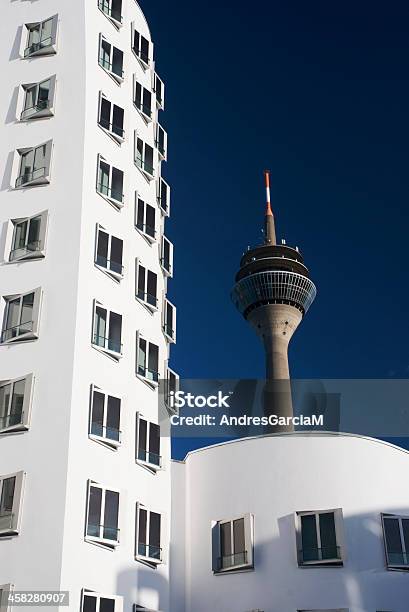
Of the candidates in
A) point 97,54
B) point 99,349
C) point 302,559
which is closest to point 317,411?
point 302,559

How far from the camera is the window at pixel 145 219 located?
34.3 m

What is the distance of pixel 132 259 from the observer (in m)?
32.9

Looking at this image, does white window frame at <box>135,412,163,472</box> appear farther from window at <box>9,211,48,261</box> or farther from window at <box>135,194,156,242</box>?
window at <box>135,194,156,242</box>

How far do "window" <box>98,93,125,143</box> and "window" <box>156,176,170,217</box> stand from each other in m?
3.21

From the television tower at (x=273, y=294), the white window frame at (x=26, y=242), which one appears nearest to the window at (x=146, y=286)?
the white window frame at (x=26, y=242)

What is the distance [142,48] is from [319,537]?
81.2 ft

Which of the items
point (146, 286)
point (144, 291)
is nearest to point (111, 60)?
point (146, 286)

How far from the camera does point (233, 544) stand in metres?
30.7

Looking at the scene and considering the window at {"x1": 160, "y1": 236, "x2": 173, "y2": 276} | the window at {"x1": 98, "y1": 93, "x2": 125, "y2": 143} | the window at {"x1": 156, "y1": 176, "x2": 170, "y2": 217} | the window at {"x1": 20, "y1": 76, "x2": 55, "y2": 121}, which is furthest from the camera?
the window at {"x1": 156, "y1": 176, "x2": 170, "y2": 217}

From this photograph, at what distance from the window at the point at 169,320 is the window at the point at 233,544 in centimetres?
812

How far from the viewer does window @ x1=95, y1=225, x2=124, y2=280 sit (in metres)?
31.2

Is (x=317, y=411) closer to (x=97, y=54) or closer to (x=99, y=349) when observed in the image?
(x=99, y=349)

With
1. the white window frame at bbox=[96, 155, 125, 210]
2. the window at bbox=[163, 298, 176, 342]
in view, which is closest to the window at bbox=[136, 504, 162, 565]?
the window at bbox=[163, 298, 176, 342]

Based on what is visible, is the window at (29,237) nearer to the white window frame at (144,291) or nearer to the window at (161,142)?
the white window frame at (144,291)
